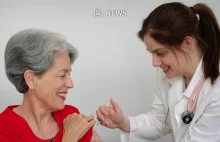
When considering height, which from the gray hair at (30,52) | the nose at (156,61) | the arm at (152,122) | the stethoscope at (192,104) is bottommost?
the arm at (152,122)

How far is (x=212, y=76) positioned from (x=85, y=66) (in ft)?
3.42

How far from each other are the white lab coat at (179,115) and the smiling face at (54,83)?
55 centimetres

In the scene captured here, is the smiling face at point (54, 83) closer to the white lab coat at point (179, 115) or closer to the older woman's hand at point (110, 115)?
the older woman's hand at point (110, 115)

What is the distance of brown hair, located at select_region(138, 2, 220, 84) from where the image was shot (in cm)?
141

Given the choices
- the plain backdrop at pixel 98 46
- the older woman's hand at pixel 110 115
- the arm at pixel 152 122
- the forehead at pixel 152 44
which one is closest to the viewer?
the forehead at pixel 152 44

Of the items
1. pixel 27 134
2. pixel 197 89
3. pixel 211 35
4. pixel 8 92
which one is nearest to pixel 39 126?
pixel 27 134

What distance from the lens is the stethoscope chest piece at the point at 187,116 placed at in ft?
5.06

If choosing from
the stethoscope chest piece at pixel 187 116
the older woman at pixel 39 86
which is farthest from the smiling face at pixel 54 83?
the stethoscope chest piece at pixel 187 116

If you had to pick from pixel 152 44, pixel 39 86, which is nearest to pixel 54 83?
pixel 39 86

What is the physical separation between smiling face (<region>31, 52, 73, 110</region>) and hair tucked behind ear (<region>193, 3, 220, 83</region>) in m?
0.72

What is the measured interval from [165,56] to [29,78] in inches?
28.3

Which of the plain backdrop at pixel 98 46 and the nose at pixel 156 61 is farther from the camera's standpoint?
the plain backdrop at pixel 98 46

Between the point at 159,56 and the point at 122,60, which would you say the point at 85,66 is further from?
the point at 159,56

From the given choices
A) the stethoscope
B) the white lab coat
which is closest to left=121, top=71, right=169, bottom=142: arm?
the white lab coat
